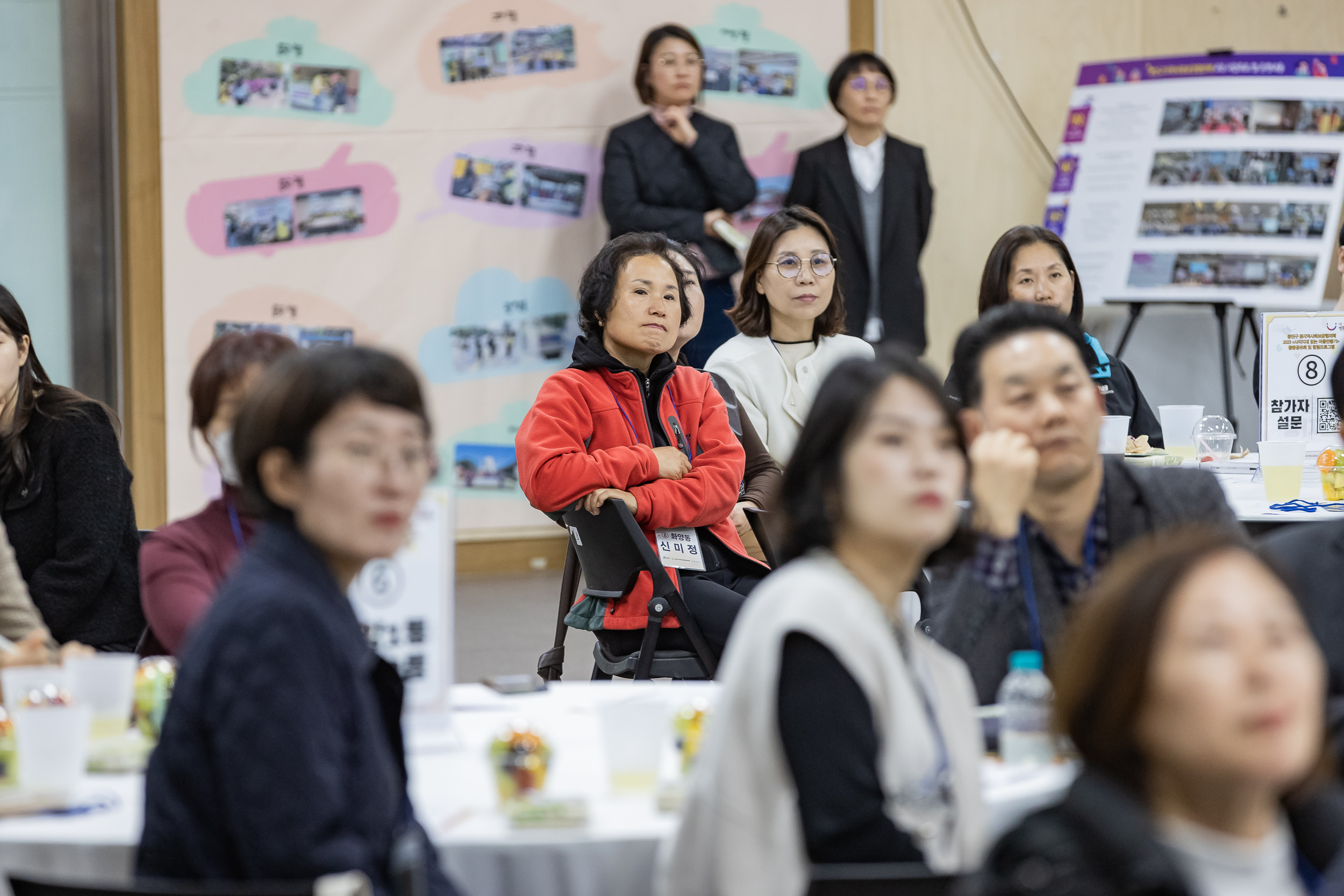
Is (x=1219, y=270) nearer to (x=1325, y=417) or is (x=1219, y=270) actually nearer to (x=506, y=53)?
(x=1325, y=417)

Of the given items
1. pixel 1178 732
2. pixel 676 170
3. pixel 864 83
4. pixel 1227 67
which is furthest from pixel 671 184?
pixel 1178 732

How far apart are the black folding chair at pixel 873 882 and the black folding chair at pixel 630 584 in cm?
202

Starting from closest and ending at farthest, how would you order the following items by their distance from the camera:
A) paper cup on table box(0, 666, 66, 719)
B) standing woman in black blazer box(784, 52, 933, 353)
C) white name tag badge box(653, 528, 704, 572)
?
1. paper cup on table box(0, 666, 66, 719)
2. white name tag badge box(653, 528, 704, 572)
3. standing woman in black blazer box(784, 52, 933, 353)

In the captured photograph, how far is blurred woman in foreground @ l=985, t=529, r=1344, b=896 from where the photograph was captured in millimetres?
1097

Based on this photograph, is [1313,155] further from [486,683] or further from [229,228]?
[486,683]

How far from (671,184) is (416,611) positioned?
460 centimetres

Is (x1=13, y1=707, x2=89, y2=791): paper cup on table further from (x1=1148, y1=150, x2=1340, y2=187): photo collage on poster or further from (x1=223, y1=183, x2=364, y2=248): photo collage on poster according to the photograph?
(x1=1148, y1=150, x2=1340, y2=187): photo collage on poster

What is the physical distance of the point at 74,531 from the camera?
120 inches

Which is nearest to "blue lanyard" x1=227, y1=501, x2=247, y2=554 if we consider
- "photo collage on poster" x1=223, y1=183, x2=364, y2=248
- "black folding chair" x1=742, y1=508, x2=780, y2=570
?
"black folding chair" x1=742, y1=508, x2=780, y2=570

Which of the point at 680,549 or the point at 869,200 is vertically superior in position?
the point at 869,200

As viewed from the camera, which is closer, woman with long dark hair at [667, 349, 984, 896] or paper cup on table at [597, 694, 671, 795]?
woman with long dark hair at [667, 349, 984, 896]

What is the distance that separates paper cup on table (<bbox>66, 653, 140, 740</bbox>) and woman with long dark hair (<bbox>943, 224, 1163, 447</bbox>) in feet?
9.53

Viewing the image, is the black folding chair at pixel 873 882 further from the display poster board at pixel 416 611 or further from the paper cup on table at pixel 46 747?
the paper cup on table at pixel 46 747

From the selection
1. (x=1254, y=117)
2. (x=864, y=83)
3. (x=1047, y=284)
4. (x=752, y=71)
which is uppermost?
(x=752, y=71)
